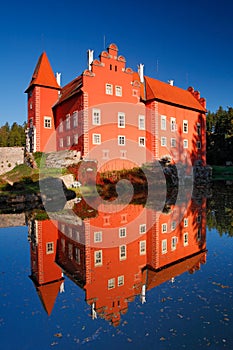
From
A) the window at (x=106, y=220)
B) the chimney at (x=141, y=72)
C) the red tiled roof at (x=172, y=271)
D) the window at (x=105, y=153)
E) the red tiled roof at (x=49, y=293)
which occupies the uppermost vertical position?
the chimney at (x=141, y=72)

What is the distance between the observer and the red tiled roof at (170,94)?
34812mm

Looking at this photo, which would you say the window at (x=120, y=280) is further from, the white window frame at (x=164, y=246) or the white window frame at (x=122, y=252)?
the white window frame at (x=164, y=246)

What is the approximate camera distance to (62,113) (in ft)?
111

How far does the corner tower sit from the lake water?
2412cm

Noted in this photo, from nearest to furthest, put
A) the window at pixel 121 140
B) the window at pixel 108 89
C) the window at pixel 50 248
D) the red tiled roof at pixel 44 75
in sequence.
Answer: the window at pixel 50 248 → the window at pixel 108 89 → the window at pixel 121 140 → the red tiled roof at pixel 44 75

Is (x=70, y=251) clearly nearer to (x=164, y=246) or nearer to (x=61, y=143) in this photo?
(x=164, y=246)

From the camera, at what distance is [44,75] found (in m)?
35.4

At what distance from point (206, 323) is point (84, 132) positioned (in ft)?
84.8

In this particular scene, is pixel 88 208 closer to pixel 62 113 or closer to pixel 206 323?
pixel 206 323

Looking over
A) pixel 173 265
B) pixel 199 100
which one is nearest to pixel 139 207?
pixel 173 265

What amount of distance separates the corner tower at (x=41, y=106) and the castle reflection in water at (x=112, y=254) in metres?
22.3

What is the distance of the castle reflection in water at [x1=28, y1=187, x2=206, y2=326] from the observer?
6188 mm

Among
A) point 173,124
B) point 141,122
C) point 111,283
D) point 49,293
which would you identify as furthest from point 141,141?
point 49,293

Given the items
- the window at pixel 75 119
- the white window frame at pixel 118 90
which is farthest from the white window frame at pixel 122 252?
the white window frame at pixel 118 90
